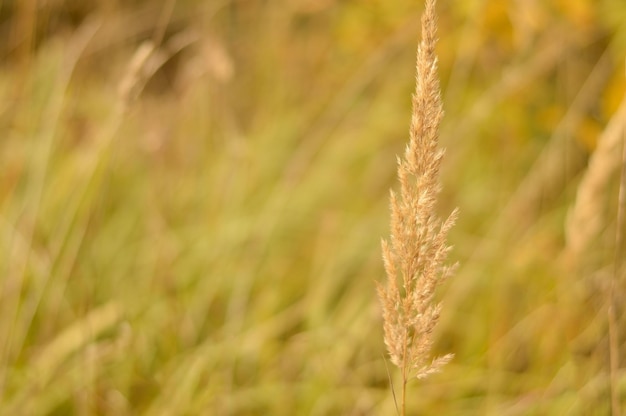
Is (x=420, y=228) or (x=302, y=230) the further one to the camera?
(x=302, y=230)

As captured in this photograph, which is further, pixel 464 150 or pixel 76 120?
pixel 76 120

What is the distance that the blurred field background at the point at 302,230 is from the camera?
69.7 inches

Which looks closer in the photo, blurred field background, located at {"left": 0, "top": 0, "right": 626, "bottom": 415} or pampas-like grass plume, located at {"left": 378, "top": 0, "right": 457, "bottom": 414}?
pampas-like grass plume, located at {"left": 378, "top": 0, "right": 457, "bottom": 414}

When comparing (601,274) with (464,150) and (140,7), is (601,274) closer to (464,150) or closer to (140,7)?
(464,150)

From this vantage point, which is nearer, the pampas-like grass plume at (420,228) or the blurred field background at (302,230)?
the pampas-like grass plume at (420,228)

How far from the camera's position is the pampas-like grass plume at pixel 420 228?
777 mm

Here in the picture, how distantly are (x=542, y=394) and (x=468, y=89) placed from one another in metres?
1.58

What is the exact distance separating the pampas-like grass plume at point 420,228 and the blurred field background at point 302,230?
24.1 inches

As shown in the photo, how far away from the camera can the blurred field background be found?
5.81 feet

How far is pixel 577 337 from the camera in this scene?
1.84 meters

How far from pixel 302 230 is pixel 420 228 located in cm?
186

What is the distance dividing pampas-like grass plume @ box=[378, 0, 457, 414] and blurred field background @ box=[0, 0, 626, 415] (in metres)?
0.61

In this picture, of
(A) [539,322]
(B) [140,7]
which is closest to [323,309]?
(A) [539,322]

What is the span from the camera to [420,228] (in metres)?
0.81
